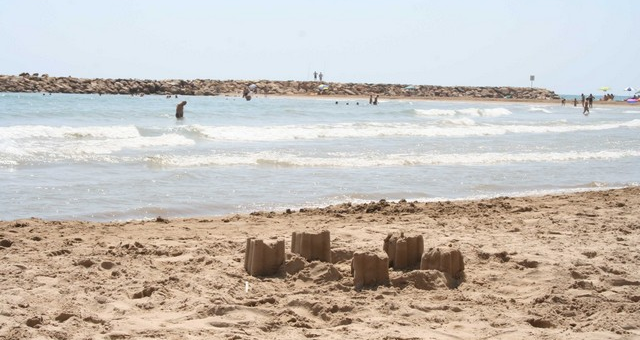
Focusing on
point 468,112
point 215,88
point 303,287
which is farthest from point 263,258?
point 215,88

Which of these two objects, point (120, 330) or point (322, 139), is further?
point (322, 139)

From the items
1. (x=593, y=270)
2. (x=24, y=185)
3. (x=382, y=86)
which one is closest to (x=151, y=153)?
(x=24, y=185)

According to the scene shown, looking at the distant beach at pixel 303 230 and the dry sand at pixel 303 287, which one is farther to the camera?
the distant beach at pixel 303 230

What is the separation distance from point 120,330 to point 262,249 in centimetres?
152

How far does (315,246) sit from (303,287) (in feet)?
2.15

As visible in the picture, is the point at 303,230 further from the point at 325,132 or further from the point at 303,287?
the point at 325,132

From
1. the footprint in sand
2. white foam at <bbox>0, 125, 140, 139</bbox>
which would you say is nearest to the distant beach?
the footprint in sand

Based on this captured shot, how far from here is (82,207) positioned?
29.7 feet

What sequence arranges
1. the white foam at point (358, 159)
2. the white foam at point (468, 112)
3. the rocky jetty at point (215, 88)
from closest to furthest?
the white foam at point (358, 159) < the white foam at point (468, 112) < the rocky jetty at point (215, 88)

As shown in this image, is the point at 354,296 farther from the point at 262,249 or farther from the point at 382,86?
the point at 382,86

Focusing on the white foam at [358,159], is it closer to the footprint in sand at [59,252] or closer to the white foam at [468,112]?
the footprint in sand at [59,252]

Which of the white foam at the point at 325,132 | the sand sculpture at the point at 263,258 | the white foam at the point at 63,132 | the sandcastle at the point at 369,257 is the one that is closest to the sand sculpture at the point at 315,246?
the sandcastle at the point at 369,257

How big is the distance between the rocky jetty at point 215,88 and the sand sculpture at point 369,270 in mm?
55365

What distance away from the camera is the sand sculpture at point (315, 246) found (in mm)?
5957
